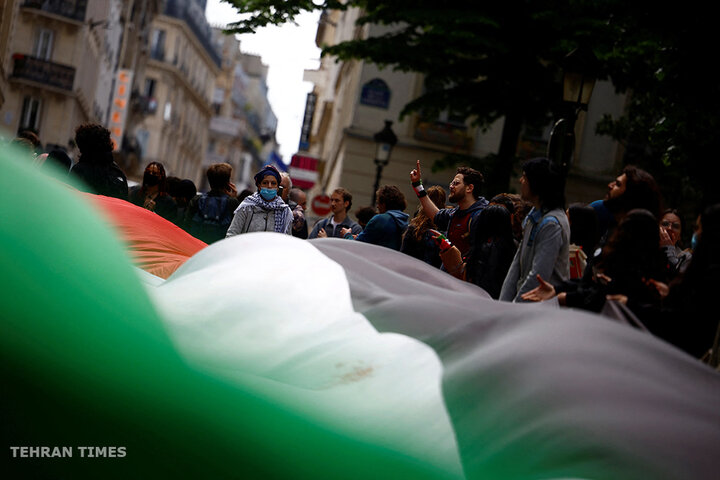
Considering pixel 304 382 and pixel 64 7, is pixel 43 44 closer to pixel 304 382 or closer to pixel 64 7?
pixel 64 7

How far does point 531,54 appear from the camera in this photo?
20938mm

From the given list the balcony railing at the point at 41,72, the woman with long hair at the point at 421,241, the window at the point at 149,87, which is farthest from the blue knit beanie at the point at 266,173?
the window at the point at 149,87

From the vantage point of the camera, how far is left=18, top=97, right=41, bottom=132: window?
50406 mm

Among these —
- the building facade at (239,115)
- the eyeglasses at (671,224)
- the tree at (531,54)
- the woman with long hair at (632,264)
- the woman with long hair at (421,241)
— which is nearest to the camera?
the woman with long hair at (632,264)

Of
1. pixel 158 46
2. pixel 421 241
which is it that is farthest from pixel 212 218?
pixel 158 46

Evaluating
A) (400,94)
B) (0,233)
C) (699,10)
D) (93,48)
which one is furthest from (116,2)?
(0,233)

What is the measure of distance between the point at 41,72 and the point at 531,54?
33.4m

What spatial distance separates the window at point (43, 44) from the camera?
166 ft

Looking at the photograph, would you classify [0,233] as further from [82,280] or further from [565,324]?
[565,324]

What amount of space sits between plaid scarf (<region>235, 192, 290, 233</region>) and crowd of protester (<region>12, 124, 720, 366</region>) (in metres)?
0.01

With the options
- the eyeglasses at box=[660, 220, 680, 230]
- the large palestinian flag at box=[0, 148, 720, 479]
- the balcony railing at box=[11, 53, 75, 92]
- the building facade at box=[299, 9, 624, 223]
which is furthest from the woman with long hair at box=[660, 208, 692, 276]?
the balcony railing at box=[11, 53, 75, 92]

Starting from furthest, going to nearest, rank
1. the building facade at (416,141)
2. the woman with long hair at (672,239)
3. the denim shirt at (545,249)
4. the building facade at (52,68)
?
the building facade at (52,68), the building facade at (416,141), the woman with long hair at (672,239), the denim shirt at (545,249)

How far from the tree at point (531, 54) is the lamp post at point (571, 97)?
2.10 meters

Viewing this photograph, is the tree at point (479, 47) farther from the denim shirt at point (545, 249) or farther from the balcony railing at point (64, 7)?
the balcony railing at point (64, 7)
